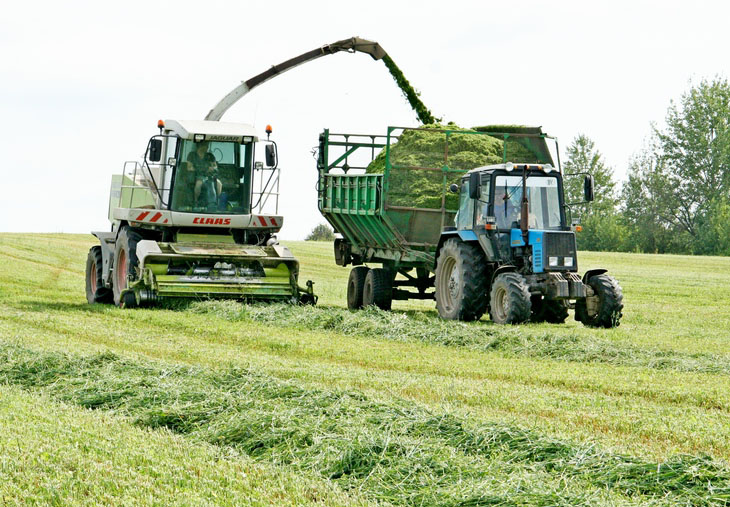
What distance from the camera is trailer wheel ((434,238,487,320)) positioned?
47.0 ft

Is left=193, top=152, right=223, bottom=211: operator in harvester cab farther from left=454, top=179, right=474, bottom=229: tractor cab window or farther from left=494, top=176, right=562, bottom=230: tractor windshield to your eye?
left=494, top=176, right=562, bottom=230: tractor windshield

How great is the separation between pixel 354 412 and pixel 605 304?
8090mm

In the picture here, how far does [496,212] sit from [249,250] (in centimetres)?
411

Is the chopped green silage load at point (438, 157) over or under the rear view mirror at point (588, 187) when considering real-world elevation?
over

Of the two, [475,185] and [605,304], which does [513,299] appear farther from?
[475,185]

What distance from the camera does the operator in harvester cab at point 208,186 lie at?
53.7 ft

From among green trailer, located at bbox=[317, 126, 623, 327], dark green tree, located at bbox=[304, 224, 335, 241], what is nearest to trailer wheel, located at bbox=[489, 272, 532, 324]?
A: green trailer, located at bbox=[317, 126, 623, 327]

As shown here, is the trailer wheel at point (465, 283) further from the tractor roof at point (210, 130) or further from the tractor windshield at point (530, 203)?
the tractor roof at point (210, 130)

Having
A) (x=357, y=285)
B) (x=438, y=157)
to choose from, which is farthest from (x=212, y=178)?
(x=438, y=157)

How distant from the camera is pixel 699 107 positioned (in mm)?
59500

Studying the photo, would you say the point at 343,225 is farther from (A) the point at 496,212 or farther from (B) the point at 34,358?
(B) the point at 34,358

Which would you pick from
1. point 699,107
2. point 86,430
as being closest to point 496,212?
point 86,430

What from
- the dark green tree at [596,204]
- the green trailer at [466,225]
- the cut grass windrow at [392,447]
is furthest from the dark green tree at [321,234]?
the cut grass windrow at [392,447]

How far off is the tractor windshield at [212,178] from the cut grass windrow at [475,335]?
2.01m
